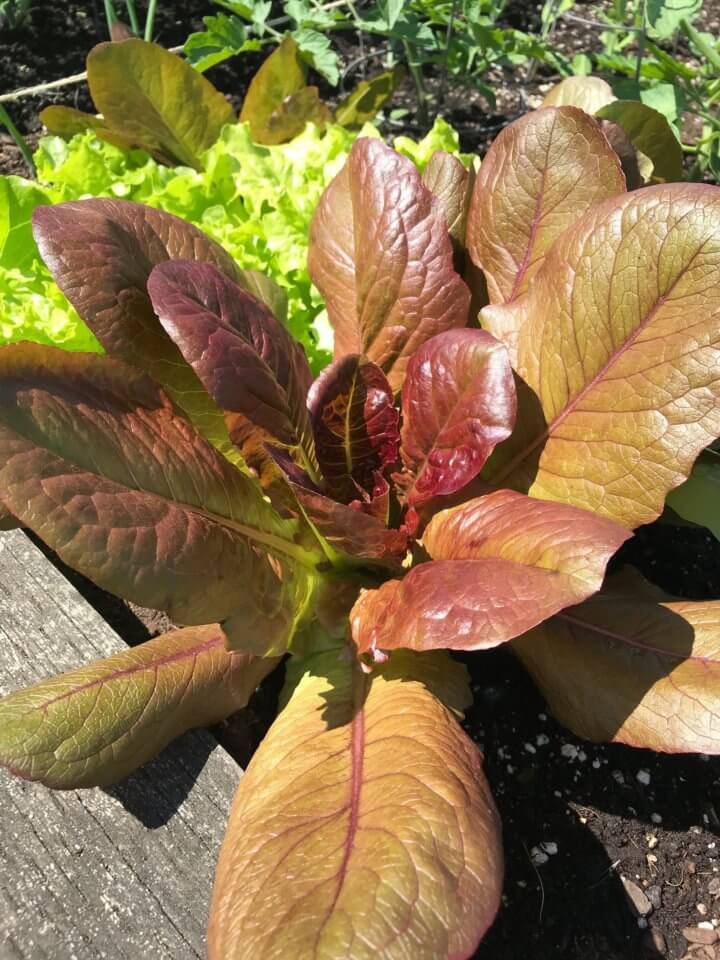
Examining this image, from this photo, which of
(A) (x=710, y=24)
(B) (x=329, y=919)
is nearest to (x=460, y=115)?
(A) (x=710, y=24)

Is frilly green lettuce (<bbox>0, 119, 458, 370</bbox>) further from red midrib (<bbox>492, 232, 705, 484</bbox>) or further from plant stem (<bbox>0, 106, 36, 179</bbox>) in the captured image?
red midrib (<bbox>492, 232, 705, 484</bbox>)

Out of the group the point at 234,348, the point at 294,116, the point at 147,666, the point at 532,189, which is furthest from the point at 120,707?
the point at 294,116

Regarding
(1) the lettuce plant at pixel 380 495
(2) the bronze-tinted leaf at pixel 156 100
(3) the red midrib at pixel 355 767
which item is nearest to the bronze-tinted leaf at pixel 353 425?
(1) the lettuce plant at pixel 380 495

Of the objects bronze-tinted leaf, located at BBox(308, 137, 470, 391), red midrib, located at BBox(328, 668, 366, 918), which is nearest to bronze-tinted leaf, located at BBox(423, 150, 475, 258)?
bronze-tinted leaf, located at BBox(308, 137, 470, 391)

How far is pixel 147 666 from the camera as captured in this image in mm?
1169

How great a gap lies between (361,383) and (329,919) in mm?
678

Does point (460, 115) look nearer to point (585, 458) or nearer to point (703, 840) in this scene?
point (585, 458)

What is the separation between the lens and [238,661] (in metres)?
1.24

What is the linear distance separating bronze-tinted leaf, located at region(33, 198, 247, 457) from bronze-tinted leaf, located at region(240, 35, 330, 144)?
0.82 m

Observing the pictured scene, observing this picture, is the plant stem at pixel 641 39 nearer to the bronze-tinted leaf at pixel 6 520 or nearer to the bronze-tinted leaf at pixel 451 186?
the bronze-tinted leaf at pixel 451 186

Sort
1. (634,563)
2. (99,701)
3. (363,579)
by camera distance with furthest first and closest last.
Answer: (634,563) < (363,579) < (99,701)

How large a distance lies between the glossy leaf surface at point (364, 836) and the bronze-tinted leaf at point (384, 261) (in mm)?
505

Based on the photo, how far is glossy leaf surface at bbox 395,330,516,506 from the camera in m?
1.07

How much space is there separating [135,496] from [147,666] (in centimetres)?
31
